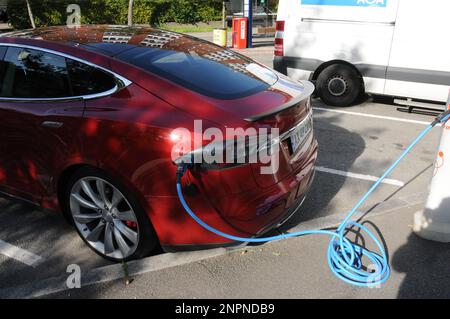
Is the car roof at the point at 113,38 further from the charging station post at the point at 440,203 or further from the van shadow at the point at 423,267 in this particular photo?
the van shadow at the point at 423,267

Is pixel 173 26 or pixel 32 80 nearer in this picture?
pixel 32 80

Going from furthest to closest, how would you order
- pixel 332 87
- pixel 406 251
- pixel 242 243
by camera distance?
pixel 332 87 < pixel 406 251 < pixel 242 243

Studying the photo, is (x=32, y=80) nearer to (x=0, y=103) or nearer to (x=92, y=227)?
(x=0, y=103)

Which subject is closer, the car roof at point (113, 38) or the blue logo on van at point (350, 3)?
the car roof at point (113, 38)

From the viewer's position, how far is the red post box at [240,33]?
46.9 feet

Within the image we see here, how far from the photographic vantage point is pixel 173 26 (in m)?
24.6

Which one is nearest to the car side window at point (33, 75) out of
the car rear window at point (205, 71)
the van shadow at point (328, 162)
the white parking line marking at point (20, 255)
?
the car rear window at point (205, 71)

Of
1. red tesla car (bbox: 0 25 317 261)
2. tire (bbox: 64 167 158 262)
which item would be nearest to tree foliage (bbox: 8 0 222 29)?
red tesla car (bbox: 0 25 317 261)

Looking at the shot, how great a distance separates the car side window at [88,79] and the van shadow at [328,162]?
1.74 m

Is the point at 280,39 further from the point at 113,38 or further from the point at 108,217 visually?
the point at 108,217

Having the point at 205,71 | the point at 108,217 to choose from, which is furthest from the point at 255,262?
the point at 205,71

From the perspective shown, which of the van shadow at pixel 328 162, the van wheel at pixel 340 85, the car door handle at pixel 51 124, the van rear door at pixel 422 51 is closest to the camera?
the car door handle at pixel 51 124
